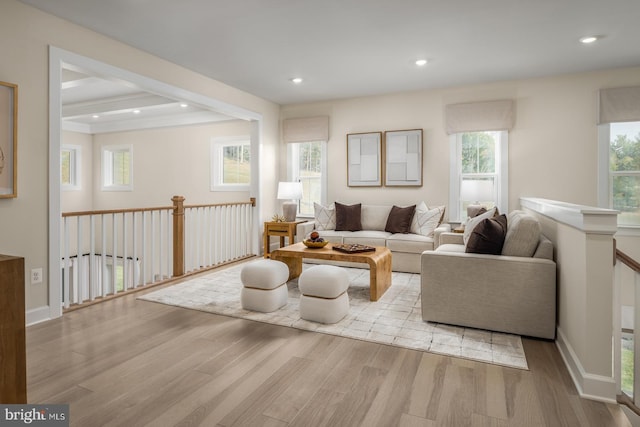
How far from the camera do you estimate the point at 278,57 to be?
13.7 feet

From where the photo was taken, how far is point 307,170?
21.3 ft

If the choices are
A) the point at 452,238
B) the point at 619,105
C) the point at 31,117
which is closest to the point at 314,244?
the point at 452,238

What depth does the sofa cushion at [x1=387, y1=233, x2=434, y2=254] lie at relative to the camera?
4.71 meters

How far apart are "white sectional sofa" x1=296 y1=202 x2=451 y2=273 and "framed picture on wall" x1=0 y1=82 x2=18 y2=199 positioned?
11.5 feet

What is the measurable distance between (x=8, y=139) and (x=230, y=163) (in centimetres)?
394

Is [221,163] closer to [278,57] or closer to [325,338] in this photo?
[278,57]

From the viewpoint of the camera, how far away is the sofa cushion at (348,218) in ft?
18.0

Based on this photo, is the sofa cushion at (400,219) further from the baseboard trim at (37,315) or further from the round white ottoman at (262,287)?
the baseboard trim at (37,315)

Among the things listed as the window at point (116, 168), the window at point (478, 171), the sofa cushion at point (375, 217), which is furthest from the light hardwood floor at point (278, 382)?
the window at point (116, 168)

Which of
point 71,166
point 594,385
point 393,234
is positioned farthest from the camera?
point 71,166

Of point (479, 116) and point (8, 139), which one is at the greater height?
point (479, 116)

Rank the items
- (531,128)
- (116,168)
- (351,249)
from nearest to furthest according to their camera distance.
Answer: (351,249) → (531,128) → (116,168)

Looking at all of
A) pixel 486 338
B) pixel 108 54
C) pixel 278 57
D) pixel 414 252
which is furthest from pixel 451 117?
pixel 108 54

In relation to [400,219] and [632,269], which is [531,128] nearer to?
[400,219]
